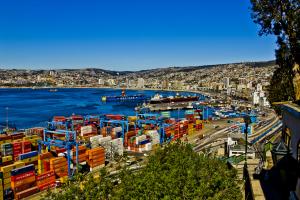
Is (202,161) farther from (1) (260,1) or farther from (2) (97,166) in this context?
(2) (97,166)

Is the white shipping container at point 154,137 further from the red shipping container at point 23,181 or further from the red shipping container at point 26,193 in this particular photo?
the red shipping container at point 23,181

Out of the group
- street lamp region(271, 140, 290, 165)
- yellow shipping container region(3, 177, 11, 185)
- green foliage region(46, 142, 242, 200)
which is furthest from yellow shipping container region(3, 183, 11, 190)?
street lamp region(271, 140, 290, 165)

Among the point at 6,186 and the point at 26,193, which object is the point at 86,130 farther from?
the point at 6,186

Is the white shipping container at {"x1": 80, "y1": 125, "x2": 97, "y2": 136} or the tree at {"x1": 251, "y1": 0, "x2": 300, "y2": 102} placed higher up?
the tree at {"x1": 251, "y1": 0, "x2": 300, "y2": 102}

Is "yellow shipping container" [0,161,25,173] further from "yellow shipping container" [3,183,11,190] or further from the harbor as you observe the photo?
→ "yellow shipping container" [3,183,11,190]

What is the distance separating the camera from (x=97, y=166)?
3528 centimetres

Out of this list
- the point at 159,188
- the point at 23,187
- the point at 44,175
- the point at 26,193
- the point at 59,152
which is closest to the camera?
the point at 159,188

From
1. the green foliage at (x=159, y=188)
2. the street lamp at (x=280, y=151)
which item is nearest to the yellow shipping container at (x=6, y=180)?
the green foliage at (x=159, y=188)

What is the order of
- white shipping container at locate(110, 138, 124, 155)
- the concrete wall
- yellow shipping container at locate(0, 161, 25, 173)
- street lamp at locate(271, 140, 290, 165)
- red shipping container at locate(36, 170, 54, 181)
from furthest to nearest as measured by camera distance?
white shipping container at locate(110, 138, 124, 155)
red shipping container at locate(36, 170, 54, 181)
yellow shipping container at locate(0, 161, 25, 173)
the concrete wall
street lamp at locate(271, 140, 290, 165)

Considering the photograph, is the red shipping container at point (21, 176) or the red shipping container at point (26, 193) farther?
the red shipping container at point (21, 176)

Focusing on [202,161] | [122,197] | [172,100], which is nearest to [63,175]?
[202,161]

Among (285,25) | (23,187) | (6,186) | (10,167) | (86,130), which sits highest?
(285,25)

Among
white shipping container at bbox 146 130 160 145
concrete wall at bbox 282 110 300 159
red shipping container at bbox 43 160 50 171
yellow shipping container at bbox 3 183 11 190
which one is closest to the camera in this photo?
concrete wall at bbox 282 110 300 159

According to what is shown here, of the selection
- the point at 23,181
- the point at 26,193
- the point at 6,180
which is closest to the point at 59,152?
the point at 23,181
